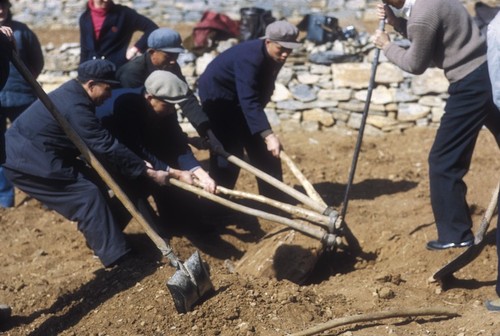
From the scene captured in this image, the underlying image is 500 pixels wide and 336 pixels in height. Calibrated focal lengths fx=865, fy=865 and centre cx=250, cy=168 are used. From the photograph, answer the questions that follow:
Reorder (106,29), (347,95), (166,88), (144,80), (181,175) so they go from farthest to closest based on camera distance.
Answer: (347,95) < (106,29) < (144,80) < (181,175) < (166,88)

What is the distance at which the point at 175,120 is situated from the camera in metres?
7.13

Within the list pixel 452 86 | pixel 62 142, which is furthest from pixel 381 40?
pixel 62 142

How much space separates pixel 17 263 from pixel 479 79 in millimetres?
4056

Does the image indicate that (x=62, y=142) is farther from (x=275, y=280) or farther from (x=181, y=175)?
(x=275, y=280)

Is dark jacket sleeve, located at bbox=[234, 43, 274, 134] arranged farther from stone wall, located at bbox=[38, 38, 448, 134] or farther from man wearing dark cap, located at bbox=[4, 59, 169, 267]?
stone wall, located at bbox=[38, 38, 448, 134]

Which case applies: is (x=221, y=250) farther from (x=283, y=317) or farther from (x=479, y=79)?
(x=479, y=79)

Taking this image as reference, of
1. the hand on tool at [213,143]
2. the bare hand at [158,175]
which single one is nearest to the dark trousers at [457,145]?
the hand on tool at [213,143]

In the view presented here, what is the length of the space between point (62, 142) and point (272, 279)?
193 cm

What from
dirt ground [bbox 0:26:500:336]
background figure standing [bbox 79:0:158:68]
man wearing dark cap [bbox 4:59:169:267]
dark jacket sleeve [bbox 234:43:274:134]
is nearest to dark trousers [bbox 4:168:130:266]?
man wearing dark cap [bbox 4:59:169:267]

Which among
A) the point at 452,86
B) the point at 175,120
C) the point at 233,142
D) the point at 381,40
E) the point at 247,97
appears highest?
the point at 381,40

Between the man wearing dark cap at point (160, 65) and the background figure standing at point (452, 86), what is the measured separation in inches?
65.2

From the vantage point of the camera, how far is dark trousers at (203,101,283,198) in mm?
7762

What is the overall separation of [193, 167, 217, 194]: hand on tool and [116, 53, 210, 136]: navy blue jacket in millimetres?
542

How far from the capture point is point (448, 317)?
221 inches
